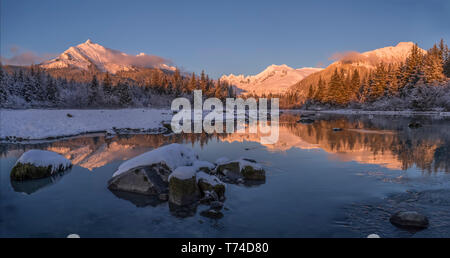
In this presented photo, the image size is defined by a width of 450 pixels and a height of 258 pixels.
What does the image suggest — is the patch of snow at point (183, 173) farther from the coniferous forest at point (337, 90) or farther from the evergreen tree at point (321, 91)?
the evergreen tree at point (321, 91)

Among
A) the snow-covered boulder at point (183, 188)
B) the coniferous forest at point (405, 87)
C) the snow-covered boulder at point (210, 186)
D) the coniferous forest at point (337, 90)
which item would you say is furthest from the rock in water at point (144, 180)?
the coniferous forest at point (405, 87)

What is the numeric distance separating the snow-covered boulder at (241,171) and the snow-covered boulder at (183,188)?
2.89m

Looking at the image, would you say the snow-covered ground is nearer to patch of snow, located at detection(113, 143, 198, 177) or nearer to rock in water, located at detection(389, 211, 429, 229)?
patch of snow, located at detection(113, 143, 198, 177)

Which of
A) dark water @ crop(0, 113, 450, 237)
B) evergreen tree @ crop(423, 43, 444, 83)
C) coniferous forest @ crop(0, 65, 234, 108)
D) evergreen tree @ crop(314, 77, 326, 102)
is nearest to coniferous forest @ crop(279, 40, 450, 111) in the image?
evergreen tree @ crop(423, 43, 444, 83)

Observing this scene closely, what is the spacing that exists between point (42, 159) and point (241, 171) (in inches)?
369

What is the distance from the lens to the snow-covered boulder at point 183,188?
28.9ft

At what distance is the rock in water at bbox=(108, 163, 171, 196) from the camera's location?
992cm

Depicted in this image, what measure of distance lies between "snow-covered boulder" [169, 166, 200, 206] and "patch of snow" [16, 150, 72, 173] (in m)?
7.23

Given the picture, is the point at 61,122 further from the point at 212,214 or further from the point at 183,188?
the point at 212,214

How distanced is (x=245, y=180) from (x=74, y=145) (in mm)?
16235
